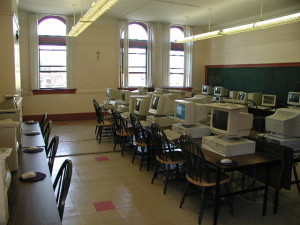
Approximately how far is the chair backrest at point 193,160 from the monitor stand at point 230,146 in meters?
0.21

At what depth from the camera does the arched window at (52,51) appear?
8852 millimetres

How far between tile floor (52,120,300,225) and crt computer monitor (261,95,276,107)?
3.95 m

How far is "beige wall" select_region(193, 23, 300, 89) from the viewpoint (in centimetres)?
780

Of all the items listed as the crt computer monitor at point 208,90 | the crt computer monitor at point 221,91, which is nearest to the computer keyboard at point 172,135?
the crt computer monitor at point 221,91

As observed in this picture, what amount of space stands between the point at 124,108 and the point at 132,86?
3411 mm

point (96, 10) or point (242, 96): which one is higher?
point (96, 10)

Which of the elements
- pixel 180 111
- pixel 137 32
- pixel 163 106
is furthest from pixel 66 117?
pixel 180 111

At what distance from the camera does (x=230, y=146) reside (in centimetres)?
319

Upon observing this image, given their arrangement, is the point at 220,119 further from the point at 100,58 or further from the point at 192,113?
the point at 100,58

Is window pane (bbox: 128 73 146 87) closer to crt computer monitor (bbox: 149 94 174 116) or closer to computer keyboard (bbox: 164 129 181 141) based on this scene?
crt computer monitor (bbox: 149 94 174 116)

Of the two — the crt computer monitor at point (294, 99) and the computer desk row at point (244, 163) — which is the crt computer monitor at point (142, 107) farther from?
the crt computer monitor at point (294, 99)

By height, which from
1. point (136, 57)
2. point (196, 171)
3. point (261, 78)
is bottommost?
point (196, 171)

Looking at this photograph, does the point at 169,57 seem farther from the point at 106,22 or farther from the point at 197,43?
the point at 106,22

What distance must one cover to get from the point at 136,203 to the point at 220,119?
1.45 metres
